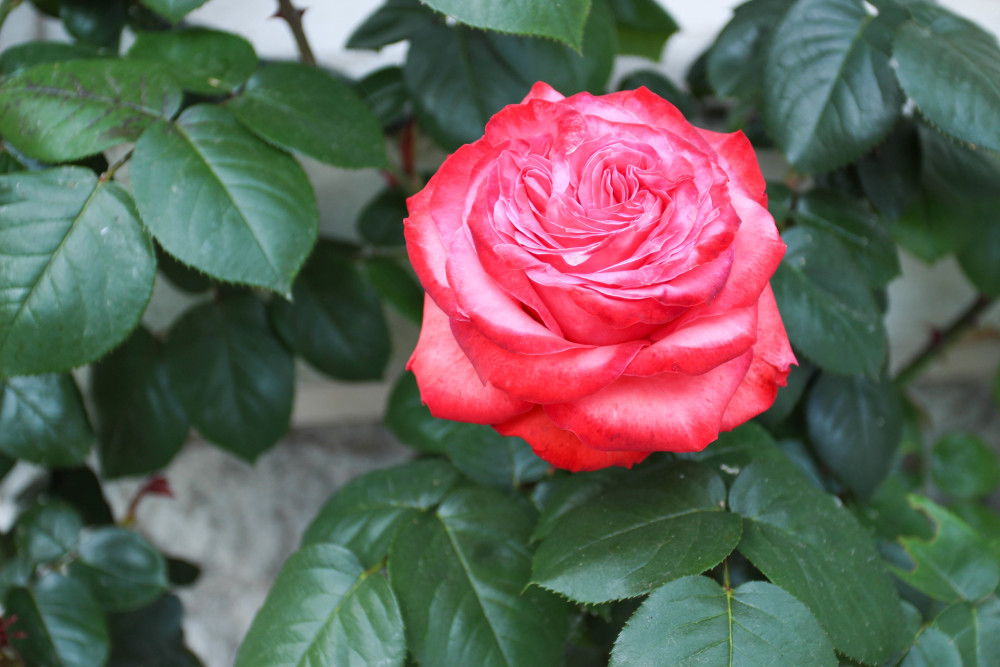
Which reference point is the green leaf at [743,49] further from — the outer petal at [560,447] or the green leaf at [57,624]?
the green leaf at [57,624]

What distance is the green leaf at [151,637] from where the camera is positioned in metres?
0.66

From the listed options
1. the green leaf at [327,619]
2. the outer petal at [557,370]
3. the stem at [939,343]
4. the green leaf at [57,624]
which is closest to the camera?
the outer petal at [557,370]

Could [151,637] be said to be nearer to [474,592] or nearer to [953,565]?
[474,592]

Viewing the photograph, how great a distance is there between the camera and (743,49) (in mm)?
541

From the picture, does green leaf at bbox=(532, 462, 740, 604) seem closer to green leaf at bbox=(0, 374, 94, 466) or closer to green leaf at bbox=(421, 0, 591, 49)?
green leaf at bbox=(421, 0, 591, 49)

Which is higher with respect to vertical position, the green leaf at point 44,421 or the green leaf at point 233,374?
the green leaf at point 44,421

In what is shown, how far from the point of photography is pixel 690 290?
263 mm

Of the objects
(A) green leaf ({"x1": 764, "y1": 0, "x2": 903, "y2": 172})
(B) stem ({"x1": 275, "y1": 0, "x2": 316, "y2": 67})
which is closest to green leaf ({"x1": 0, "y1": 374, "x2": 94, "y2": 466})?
(B) stem ({"x1": 275, "y1": 0, "x2": 316, "y2": 67})

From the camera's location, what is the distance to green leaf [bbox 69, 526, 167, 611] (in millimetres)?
549

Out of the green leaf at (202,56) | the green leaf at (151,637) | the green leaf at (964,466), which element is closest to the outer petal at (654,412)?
the green leaf at (202,56)

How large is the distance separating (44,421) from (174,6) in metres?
0.32

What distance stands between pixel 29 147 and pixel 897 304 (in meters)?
0.96

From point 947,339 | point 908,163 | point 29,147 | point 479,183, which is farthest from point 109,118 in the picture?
point 947,339

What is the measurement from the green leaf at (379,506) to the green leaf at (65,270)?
0.63 feet
